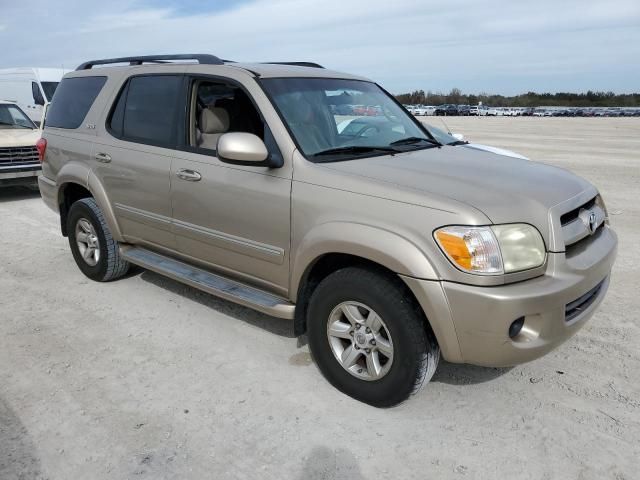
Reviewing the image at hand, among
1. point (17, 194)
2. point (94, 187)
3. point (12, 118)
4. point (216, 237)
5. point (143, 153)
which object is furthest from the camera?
point (12, 118)

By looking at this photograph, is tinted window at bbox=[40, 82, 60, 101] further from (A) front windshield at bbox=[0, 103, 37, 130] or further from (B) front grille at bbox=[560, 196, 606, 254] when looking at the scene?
(B) front grille at bbox=[560, 196, 606, 254]

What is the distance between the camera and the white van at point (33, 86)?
17.9 m

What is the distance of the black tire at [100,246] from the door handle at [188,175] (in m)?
1.35

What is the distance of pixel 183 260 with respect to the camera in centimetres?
429

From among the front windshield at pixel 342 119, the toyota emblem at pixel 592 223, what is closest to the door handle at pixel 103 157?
the front windshield at pixel 342 119

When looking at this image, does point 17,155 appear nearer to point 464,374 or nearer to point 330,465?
point 464,374

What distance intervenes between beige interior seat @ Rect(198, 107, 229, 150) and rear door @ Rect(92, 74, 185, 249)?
163mm

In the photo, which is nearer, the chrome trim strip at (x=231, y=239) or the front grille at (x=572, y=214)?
the front grille at (x=572, y=214)

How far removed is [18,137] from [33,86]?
1000 cm

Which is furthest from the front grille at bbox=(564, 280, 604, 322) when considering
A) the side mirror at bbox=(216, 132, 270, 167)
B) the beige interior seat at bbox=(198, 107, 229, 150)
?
the beige interior seat at bbox=(198, 107, 229, 150)

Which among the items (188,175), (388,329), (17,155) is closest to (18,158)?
(17,155)

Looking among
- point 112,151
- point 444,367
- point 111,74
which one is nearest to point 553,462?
point 444,367

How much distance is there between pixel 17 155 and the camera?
9.27 meters

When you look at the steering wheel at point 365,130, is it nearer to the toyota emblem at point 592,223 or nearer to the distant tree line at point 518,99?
the toyota emblem at point 592,223
